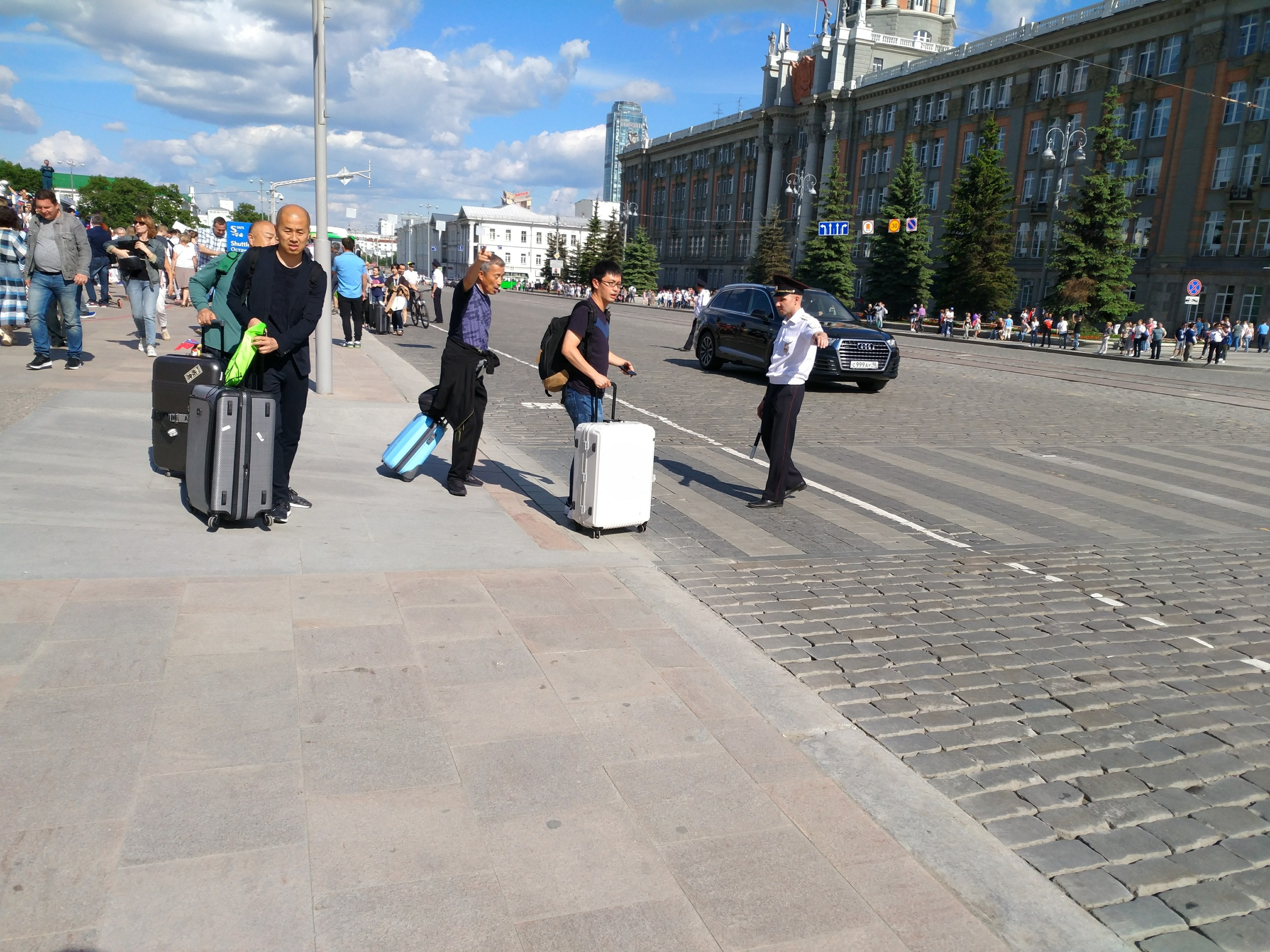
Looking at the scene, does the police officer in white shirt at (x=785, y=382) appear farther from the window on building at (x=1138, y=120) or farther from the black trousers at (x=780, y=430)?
the window on building at (x=1138, y=120)

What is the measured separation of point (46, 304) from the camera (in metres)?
11.1

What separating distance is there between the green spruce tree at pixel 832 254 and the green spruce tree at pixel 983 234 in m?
12.5

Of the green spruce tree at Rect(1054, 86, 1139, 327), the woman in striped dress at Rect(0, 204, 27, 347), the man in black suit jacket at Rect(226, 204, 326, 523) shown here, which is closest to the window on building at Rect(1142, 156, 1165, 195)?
the green spruce tree at Rect(1054, 86, 1139, 327)

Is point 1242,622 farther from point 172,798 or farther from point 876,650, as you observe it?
point 172,798

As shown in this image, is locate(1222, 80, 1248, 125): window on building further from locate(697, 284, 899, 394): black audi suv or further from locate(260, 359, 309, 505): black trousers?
locate(260, 359, 309, 505): black trousers

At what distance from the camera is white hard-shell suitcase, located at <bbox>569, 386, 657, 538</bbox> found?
6461 millimetres

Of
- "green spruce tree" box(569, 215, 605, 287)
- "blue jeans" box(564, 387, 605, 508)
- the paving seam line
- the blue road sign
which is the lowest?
the paving seam line

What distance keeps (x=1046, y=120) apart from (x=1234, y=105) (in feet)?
46.5

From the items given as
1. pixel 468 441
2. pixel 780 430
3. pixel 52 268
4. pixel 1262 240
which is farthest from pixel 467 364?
pixel 1262 240

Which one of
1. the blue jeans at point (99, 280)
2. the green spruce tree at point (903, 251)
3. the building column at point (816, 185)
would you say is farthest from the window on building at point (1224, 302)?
the blue jeans at point (99, 280)

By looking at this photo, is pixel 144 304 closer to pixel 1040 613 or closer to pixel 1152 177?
pixel 1040 613

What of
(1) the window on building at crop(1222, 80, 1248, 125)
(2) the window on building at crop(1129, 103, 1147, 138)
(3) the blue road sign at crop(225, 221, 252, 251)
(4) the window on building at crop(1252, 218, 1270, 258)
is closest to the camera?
(3) the blue road sign at crop(225, 221, 252, 251)

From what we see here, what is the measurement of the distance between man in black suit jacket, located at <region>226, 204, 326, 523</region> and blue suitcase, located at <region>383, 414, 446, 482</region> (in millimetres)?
1414

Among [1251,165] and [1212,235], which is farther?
[1212,235]
